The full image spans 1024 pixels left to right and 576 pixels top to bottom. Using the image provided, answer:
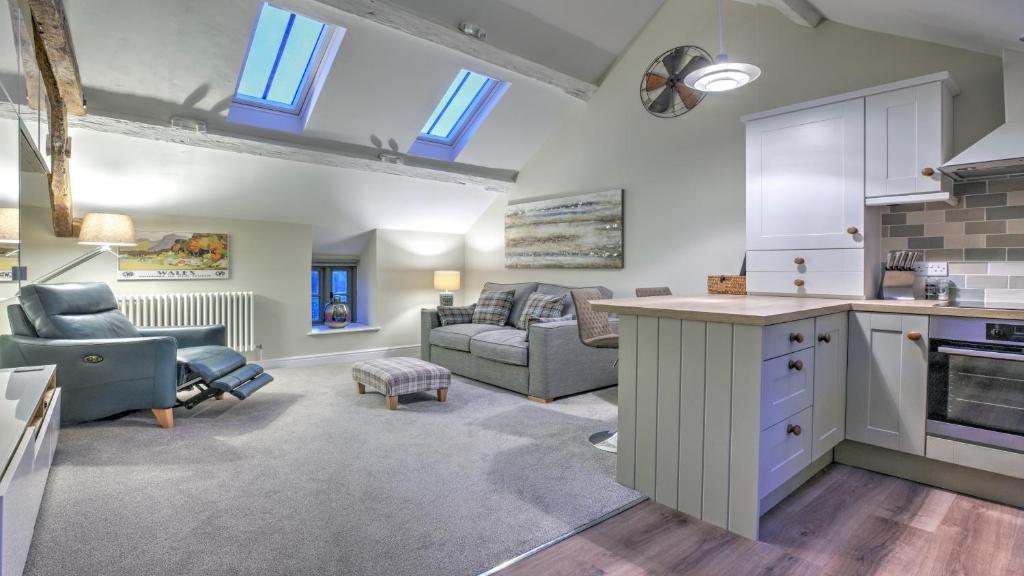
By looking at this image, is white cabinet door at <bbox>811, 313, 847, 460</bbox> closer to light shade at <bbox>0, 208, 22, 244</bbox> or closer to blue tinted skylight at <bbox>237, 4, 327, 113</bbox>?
light shade at <bbox>0, 208, 22, 244</bbox>

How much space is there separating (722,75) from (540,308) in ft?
8.61

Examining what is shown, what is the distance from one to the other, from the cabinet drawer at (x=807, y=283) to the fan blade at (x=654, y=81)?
2080mm

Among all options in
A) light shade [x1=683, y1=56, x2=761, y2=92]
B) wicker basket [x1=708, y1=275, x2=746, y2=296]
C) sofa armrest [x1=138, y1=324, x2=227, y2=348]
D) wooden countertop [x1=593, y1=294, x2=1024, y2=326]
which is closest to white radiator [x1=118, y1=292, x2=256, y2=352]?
sofa armrest [x1=138, y1=324, x2=227, y2=348]

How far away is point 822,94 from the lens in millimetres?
3508

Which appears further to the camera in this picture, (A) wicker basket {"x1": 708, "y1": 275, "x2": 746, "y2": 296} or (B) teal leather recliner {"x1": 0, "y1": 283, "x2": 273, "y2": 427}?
(A) wicker basket {"x1": 708, "y1": 275, "x2": 746, "y2": 296}

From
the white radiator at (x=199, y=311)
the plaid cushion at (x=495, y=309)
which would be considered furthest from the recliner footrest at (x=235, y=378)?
the plaid cushion at (x=495, y=309)

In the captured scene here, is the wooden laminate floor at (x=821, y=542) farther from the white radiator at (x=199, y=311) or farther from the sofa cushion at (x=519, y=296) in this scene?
the white radiator at (x=199, y=311)

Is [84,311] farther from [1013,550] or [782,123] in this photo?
[1013,550]

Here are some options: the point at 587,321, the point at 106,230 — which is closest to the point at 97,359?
the point at 106,230

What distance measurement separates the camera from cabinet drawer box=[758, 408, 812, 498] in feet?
6.42

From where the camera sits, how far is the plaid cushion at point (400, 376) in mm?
3713

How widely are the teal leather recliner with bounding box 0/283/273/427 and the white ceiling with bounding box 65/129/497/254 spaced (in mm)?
1035

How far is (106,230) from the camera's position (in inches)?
158

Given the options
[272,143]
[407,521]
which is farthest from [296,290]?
[407,521]
